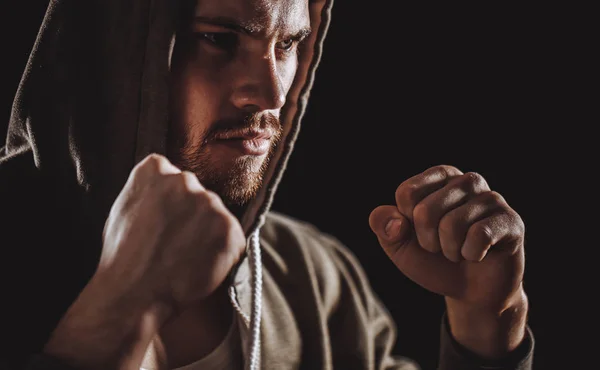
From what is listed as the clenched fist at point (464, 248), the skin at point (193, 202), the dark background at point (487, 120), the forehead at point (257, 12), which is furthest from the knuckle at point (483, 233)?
the dark background at point (487, 120)

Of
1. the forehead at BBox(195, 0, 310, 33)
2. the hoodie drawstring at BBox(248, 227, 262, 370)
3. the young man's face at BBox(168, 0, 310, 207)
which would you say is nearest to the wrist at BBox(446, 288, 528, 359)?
the hoodie drawstring at BBox(248, 227, 262, 370)

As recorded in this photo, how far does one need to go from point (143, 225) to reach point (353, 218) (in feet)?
3.29

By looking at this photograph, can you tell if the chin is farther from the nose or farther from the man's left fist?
the man's left fist

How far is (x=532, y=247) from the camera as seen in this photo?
5.22 ft

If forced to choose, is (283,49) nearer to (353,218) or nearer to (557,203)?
(353,218)

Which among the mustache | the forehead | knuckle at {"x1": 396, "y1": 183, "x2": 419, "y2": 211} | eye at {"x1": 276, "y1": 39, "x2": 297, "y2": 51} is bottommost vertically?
knuckle at {"x1": 396, "y1": 183, "x2": 419, "y2": 211}

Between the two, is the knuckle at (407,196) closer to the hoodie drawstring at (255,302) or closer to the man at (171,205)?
the man at (171,205)

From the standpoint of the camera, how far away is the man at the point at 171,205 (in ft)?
2.46

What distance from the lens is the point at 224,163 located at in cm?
107

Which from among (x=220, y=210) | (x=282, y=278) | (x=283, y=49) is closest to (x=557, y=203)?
(x=282, y=278)

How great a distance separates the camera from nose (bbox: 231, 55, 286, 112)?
102 centimetres

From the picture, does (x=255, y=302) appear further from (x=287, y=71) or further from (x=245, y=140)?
(x=287, y=71)

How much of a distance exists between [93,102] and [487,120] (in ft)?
3.14

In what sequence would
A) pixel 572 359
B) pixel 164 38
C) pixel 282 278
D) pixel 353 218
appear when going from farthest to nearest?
pixel 353 218
pixel 572 359
pixel 282 278
pixel 164 38
